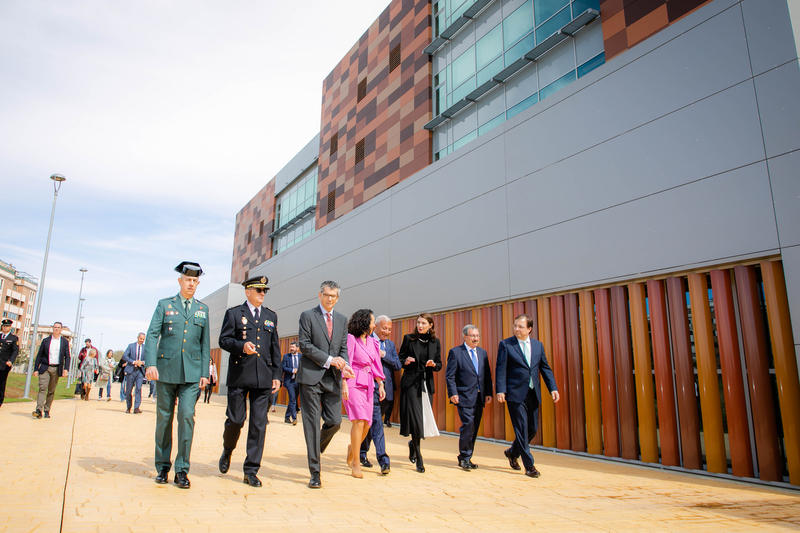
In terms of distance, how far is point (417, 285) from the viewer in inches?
520

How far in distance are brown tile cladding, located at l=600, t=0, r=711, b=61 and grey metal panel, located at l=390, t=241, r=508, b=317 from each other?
4194mm

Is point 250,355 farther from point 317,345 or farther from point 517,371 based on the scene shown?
point 517,371

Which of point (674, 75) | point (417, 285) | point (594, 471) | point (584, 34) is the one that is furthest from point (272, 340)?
point (584, 34)

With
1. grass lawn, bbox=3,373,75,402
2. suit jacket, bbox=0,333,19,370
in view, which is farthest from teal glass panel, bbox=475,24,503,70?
grass lawn, bbox=3,373,75,402

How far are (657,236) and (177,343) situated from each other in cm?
667

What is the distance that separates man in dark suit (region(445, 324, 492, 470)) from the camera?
259 inches

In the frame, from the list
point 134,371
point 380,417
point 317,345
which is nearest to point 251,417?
point 317,345

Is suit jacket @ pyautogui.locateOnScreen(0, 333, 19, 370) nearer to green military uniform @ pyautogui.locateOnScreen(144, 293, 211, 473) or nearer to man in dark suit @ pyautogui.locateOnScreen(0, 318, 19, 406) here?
man in dark suit @ pyautogui.locateOnScreen(0, 318, 19, 406)

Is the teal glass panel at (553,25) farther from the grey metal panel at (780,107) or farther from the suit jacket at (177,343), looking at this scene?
the suit jacket at (177,343)

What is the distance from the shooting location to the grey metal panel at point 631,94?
Answer: 23.3 ft

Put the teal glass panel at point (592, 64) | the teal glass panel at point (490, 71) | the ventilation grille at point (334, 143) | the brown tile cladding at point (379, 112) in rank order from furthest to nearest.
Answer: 1. the ventilation grille at point (334, 143)
2. the brown tile cladding at point (379, 112)
3. the teal glass panel at point (490, 71)
4. the teal glass panel at point (592, 64)

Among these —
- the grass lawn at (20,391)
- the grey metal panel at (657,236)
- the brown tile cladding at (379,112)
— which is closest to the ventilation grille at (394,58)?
the brown tile cladding at (379,112)

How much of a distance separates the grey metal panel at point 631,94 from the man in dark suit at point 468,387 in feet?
14.7

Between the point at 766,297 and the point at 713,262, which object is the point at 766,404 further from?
the point at 713,262
